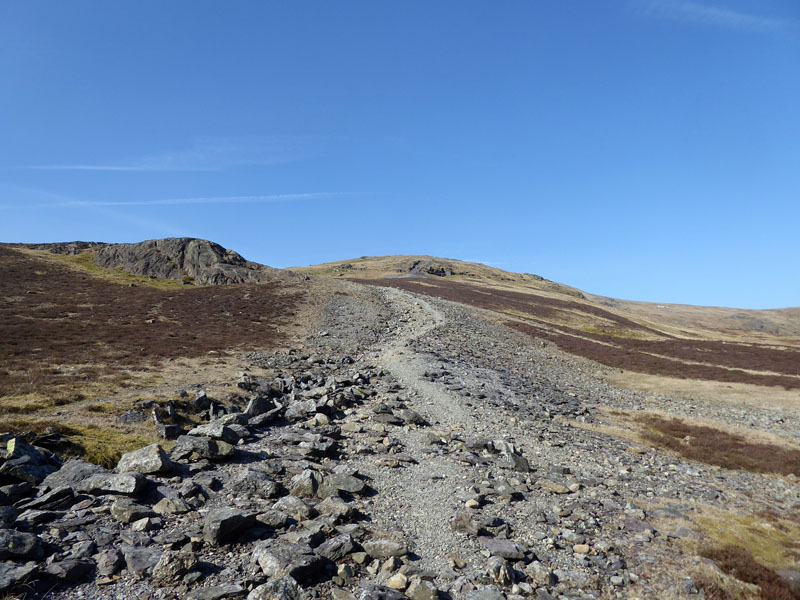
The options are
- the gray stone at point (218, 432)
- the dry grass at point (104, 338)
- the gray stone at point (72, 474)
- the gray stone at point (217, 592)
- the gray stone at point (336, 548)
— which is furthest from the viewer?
the dry grass at point (104, 338)

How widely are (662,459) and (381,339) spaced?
3062cm

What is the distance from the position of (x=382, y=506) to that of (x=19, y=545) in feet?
31.8

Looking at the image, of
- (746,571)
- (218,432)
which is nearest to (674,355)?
(746,571)

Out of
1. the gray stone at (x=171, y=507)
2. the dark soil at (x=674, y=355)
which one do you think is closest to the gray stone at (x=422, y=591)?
the gray stone at (x=171, y=507)

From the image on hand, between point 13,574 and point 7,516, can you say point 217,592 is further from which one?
point 7,516

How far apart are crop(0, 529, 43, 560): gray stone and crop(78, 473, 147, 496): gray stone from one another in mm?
2681

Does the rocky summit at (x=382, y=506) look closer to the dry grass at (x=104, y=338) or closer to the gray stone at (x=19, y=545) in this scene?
the gray stone at (x=19, y=545)

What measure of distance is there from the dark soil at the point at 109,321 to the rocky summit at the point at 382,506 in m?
10.8

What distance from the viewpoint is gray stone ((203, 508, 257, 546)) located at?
35.8 feet

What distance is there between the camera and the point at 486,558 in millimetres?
11719

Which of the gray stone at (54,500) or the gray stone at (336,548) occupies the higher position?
the gray stone at (54,500)

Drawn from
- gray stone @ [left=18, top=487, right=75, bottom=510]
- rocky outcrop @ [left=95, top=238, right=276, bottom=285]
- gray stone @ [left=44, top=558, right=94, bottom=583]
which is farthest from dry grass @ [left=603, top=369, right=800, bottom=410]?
rocky outcrop @ [left=95, top=238, right=276, bottom=285]

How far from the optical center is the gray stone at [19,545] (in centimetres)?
922

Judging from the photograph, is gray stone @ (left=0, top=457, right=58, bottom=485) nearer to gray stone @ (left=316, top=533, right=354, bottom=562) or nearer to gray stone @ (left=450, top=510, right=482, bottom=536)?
gray stone @ (left=316, top=533, right=354, bottom=562)
